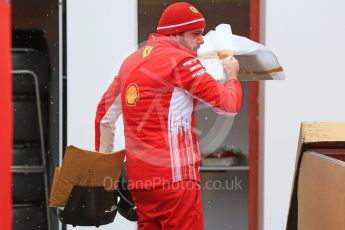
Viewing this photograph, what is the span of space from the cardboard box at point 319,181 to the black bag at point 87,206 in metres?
1.07

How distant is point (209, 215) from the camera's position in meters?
6.27

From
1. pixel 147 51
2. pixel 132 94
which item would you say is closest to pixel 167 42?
pixel 147 51

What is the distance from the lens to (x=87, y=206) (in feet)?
10.6

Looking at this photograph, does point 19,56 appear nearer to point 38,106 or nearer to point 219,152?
point 38,106

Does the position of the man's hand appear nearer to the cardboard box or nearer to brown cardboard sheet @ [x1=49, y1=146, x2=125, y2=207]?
brown cardboard sheet @ [x1=49, y1=146, x2=125, y2=207]

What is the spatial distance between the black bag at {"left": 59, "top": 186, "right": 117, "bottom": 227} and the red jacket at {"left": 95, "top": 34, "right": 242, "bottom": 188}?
6.4 inches

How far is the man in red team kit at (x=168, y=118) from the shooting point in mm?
3062

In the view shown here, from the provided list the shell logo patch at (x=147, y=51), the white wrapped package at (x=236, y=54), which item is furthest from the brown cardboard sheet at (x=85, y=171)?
the white wrapped package at (x=236, y=54)

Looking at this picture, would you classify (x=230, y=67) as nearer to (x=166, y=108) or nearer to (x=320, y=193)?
(x=166, y=108)

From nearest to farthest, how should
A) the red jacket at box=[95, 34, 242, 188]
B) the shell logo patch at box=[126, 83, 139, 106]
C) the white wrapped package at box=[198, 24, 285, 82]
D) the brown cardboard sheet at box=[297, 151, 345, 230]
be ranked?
the brown cardboard sheet at box=[297, 151, 345, 230]
the red jacket at box=[95, 34, 242, 188]
the shell logo patch at box=[126, 83, 139, 106]
the white wrapped package at box=[198, 24, 285, 82]

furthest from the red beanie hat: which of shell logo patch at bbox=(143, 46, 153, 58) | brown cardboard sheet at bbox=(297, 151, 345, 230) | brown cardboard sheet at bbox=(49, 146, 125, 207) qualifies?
brown cardboard sheet at bbox=(297, 151, 345, 230)

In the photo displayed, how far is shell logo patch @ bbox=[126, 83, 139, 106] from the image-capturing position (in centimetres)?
315

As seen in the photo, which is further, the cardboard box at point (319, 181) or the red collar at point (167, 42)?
the red collar at point (167, 42)

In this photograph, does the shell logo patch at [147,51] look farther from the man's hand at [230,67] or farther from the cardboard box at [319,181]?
the cardboard box at [319,181]
